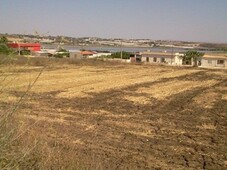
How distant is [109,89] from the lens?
Answer: 23672mm

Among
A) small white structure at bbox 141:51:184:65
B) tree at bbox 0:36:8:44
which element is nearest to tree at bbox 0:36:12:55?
tree at bbox 0:36:8:44

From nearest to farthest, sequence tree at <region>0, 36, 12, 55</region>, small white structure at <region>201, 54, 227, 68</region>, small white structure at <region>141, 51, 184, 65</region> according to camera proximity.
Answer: tree at <region>0, 36, 12, 55</region>
small white structure at <region>201, 54, 227, 68</region>
small white structure at <region>141, 51, 184, 65</region>

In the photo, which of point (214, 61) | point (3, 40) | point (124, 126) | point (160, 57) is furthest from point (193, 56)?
point (3, 40)

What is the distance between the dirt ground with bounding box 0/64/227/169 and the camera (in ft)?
27.6

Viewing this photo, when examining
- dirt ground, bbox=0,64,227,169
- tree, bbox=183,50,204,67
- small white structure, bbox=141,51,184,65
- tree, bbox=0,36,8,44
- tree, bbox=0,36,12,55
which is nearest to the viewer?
tree, bbox=0,36,12,55

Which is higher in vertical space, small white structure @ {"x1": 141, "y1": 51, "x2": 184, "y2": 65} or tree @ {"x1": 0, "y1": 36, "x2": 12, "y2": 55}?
tree @ {"x1": 0, "y1": 36, "x2": 12, "y2": 55}

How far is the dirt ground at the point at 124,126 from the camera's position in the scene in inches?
331

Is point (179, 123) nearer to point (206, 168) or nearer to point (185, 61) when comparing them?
point (206, 168)

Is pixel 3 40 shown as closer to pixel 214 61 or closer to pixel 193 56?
pixel 214 61

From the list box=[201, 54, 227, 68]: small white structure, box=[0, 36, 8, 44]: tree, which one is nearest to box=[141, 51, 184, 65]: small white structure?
box=[201, 54, 227, 68]: small white structure

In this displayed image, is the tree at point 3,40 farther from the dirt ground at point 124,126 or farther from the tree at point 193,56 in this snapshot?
the tree at point 193,56

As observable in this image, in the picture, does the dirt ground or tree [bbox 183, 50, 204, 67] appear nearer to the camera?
the dirt ground

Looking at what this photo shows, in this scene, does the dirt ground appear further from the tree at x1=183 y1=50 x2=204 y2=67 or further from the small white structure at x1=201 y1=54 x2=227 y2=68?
the tree at x1=183 y1=50 x2=204 y2=67

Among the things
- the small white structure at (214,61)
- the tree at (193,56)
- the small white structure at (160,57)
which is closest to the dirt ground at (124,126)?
the small white structure at (214,61)
